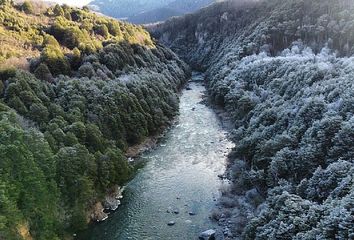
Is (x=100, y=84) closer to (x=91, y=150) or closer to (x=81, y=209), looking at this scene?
(x=91, y=150)

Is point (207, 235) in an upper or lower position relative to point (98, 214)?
lower

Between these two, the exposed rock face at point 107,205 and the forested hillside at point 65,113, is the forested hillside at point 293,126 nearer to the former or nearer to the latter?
the exposed rock face at point 107,205

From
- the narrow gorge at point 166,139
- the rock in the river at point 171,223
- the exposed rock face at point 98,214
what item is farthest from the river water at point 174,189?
the exposed rock face at point 98,214

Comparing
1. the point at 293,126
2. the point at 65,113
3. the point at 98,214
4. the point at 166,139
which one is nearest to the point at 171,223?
the point at 98,214

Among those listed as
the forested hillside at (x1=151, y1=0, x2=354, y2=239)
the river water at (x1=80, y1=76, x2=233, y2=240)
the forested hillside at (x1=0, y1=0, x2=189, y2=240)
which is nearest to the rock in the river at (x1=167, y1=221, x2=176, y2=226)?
the river water at (x1=80, y1=76, x2=233, y2=240)

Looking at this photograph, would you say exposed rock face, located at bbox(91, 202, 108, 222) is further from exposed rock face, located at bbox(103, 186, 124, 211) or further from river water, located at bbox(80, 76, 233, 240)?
exposed rock face, located at bbox(103, 186, 124, 211)

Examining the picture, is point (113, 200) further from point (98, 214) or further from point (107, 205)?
point (98, 214)

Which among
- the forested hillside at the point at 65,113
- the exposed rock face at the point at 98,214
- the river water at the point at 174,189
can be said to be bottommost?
the river water at the point at 174,189
